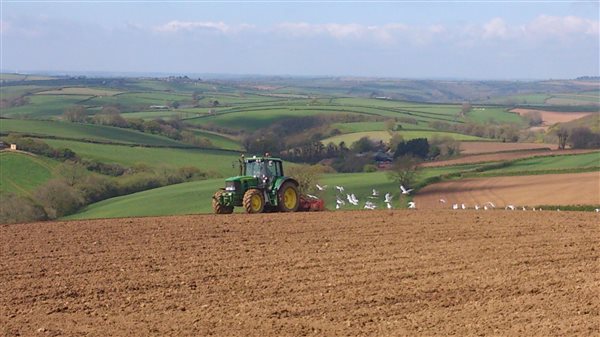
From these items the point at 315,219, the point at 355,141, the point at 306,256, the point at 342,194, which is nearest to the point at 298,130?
the point at 355,141

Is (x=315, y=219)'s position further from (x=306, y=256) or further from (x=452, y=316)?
(x=452, y=316)

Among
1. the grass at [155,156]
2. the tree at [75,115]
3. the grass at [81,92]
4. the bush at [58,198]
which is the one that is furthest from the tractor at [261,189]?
the grass at [81,92]

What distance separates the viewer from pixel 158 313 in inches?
402

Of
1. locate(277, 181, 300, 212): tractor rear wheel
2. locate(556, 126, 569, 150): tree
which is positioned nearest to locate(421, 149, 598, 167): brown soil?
locate(556, 126, 569, 150): tree

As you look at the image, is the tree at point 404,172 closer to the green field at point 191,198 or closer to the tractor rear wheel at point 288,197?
the green field at point 191,198

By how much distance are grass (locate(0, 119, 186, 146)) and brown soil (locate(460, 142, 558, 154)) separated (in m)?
23.6

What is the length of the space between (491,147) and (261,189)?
4068cm

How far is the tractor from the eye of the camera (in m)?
20.6

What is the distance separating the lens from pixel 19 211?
1299 inches

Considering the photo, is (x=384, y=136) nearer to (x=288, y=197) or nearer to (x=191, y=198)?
(x=191, y=198)

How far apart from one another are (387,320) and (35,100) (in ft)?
326

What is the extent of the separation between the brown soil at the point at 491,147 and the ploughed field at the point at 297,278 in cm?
3821

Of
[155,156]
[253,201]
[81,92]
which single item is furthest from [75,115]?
[253,201]

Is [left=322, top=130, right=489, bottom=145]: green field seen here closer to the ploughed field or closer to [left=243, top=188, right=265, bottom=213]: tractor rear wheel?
[left=243, top=188, right=265, bottom=213]: tractor rear wheel
